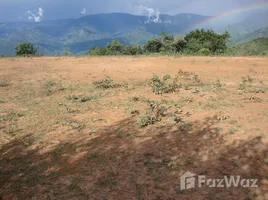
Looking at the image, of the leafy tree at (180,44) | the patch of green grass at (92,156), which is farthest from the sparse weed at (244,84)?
the leafy tree at (180,44)

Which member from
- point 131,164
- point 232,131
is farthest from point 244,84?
point 131,164

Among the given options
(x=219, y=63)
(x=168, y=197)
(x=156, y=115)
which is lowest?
(x=168, y=197)

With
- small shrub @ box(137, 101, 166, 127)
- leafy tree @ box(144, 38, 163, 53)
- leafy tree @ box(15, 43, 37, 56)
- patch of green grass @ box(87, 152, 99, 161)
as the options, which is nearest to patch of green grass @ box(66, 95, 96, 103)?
small shrub @ box(137, 101, 166, 127)

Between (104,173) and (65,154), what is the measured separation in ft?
4.48

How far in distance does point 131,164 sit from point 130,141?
42.9 inches

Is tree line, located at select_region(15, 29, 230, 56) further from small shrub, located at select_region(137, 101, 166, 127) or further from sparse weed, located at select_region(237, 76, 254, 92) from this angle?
small shrub, located at select_region(137, 101, 166, 127)

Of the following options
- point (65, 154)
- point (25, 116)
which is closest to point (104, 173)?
point (65, 154)

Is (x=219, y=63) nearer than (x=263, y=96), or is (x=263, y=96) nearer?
(x=263, y=96)

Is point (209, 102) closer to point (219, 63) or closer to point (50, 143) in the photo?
point (50, 143)

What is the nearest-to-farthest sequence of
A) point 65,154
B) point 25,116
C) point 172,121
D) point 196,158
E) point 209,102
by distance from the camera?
point 196,158, point 65,154, point 172,121, point 25,116, point 209,102

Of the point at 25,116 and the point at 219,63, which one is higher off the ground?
the point at 219,63

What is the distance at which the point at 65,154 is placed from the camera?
5262 millimetres

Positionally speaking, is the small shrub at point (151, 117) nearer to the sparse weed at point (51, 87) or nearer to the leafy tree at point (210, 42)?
the sparse weed at point (51, 87)

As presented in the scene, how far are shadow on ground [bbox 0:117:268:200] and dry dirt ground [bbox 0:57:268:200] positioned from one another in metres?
0.02
